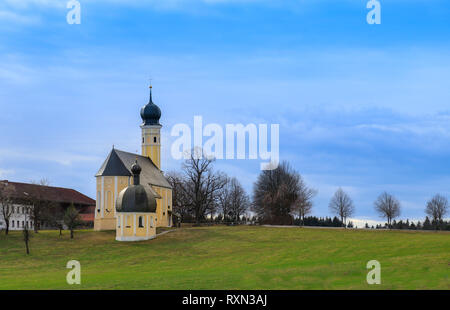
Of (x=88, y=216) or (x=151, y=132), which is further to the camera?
(x=88, y=216)

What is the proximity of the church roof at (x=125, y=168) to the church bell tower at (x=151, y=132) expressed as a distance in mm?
3752

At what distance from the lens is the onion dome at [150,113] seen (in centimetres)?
9288

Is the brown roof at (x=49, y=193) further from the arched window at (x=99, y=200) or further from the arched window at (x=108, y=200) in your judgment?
the arched window at (x=108, y=200)

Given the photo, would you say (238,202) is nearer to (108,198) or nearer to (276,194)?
(276,194)

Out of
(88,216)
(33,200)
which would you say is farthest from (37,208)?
(88,216)

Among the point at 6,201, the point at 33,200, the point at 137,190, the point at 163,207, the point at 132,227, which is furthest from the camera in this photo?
the point at 163,207

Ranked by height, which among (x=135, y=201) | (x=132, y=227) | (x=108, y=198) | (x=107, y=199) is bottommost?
(x=132, y=227)

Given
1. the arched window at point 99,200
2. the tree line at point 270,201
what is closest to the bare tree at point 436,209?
the tree line at point 270,201

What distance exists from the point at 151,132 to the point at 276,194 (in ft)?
70.1

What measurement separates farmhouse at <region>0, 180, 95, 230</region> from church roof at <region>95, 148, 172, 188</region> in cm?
1018

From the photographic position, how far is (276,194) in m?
97.5
